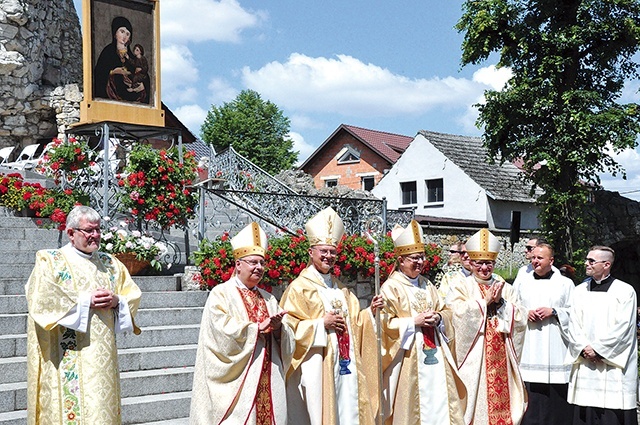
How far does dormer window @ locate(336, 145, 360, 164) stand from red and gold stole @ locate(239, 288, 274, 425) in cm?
3204

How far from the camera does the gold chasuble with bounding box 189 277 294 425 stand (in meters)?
5.56

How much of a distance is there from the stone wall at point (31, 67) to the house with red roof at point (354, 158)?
1831 centimetres

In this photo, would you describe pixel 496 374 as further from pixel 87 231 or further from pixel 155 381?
pixel 87 231

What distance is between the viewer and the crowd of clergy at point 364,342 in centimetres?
535

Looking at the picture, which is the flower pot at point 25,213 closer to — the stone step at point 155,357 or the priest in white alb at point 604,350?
the stone step at point 155,357

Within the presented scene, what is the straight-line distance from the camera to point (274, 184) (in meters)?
16.5

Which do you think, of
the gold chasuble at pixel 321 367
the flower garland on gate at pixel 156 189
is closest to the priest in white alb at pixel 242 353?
the gold chasuble at pixel 321 367

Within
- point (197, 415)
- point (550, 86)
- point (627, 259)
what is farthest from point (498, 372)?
point (627, 259)

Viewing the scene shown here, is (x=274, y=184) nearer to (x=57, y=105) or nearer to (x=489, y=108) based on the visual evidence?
(x=489, y=108)

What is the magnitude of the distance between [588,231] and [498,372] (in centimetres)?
1148

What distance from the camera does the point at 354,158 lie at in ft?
124

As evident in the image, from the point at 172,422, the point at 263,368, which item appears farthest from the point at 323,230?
the point at 172,422

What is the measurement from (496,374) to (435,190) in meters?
25.2

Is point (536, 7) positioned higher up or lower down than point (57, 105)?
higher up
